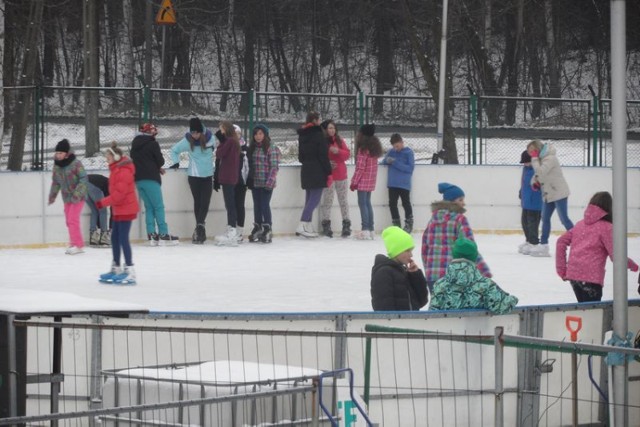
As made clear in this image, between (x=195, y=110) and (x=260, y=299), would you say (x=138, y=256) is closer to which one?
(x=260, y=299)

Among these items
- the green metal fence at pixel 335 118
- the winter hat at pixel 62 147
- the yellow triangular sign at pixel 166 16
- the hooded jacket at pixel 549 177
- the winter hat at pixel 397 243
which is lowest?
the winter hat at pixel 397 243

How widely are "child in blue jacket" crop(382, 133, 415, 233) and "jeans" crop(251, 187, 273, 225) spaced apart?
5.95 ft

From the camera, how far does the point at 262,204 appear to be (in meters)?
17.2

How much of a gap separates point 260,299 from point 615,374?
6.27 m

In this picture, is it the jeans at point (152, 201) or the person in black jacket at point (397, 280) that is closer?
the person in black jacket at point (397, 280)

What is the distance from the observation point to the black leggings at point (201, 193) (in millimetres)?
17047

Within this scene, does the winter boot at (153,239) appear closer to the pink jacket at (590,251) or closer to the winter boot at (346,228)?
the winter boot at (346,228)

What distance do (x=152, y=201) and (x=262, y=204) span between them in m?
1.54

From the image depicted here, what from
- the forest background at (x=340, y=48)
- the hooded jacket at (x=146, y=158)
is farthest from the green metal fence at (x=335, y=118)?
the forest background at (x=340, y=48)

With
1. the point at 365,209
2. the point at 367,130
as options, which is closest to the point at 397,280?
the point at 365,209

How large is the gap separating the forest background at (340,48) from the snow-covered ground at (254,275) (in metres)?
25.4

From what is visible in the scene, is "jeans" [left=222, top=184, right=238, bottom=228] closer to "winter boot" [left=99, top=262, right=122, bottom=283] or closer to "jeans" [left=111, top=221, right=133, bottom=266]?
"winter boot" [left=99, top=262, right=122, bottom=283]

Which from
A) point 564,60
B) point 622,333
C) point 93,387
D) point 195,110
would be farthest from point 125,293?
point 564,60

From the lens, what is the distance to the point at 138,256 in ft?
52.1
